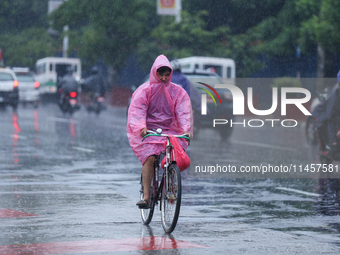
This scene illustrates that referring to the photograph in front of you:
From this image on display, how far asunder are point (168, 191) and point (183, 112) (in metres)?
0.86

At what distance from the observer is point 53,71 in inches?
1938

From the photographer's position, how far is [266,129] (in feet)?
84.2

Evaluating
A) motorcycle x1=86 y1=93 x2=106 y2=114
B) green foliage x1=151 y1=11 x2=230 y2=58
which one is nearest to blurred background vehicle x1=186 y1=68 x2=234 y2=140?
motorcycle x1=86 y1=93 x2=106 y2=114

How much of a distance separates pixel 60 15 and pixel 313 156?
30920mm

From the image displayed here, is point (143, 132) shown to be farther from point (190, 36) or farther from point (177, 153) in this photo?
point (190, 36)

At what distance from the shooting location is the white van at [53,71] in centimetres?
4881

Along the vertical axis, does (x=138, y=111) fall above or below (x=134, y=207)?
above

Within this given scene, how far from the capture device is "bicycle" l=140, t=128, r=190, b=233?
7.20 meters

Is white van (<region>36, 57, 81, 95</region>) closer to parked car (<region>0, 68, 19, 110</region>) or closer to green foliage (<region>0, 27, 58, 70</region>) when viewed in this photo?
green foliage (<region>0, 27, 58, 70</region>)

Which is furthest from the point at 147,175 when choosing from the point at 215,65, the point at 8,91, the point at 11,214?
the point at 8,91

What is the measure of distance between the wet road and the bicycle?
0.15 meters

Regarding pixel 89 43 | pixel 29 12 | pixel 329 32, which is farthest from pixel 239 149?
pixel 29 12

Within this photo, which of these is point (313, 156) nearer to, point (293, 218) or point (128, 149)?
point (128, 149)

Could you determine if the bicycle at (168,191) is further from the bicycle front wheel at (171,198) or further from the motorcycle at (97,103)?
the motorcycle at (97,103)
